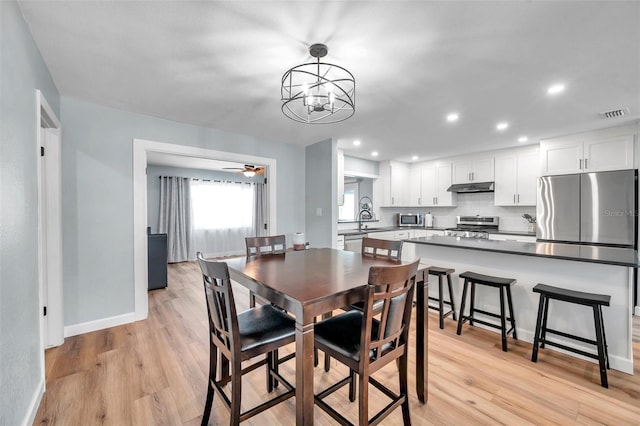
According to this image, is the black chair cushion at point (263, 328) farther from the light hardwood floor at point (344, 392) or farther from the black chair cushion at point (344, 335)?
the light hardwood floor at point (344, 392)

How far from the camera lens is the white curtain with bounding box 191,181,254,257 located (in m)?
6.88

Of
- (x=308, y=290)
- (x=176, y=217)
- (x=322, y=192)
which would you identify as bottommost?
(x=308, y=290)

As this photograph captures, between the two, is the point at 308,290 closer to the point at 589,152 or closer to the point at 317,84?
the point at 317,84

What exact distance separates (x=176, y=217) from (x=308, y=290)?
20.5ft

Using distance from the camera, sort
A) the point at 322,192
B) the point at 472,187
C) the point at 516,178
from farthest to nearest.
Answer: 1. the point at 472,187
2. the point at 516,178
3. the point at 322,192

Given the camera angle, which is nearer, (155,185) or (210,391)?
(210,391)

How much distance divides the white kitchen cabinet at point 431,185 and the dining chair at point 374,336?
4.63m

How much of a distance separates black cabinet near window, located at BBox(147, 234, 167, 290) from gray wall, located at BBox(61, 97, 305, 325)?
136cm

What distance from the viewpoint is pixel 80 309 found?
2768mm

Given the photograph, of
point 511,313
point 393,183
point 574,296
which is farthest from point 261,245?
point 393,183

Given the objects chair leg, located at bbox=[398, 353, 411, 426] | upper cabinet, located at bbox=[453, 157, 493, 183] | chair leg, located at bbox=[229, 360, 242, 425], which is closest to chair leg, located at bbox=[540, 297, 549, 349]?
chair leg, located at bbox=[398, 353, 411, 426]

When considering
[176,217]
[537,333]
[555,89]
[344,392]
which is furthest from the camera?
[176,217]

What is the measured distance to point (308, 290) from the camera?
1.30m

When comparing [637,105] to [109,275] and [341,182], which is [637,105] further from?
[109,275]
